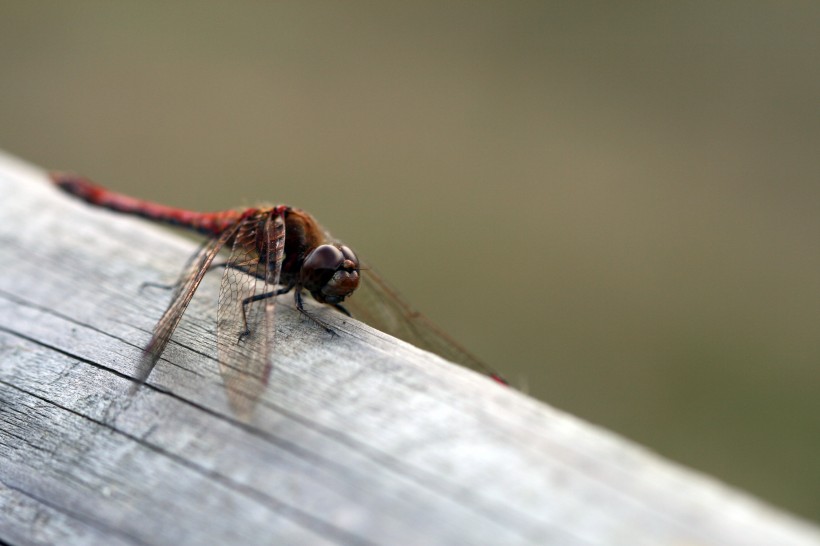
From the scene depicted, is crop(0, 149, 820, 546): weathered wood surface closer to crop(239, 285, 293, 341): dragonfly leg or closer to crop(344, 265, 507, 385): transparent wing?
crop(239, 285, 293, 341): dragonfly leg

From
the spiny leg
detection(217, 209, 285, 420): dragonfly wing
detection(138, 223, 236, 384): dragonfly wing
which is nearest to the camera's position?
detection(217, 209, 285, 420): dragonfly wing

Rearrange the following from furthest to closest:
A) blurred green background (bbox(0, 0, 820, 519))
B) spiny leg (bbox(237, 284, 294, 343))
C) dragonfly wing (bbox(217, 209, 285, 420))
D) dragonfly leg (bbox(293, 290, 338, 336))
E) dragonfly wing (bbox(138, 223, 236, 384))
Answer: blurred green background (bbox(0, 0, 820, 519)) → spiny leg (bbox(237, 284, 294, 343)) → dragonfly leg (bbox(293, 290, 338, 336)) → dragonfly wing (bbox(138, 223, 236, 384)) → dragonfly wing (bbox(217, 209, 285, 420))

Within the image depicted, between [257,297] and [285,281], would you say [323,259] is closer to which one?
[285,281]

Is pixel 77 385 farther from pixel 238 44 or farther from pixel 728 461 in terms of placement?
pixel 238 44

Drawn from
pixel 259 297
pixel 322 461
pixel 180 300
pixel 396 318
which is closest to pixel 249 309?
pixel 259 297

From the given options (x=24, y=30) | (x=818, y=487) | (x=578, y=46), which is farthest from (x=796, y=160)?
(x=24, y=30)

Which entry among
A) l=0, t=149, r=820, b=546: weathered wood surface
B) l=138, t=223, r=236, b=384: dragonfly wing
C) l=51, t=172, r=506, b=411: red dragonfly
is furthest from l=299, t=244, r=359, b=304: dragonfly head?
l=0, t=149, r=820, b=546: weathered wood surface
